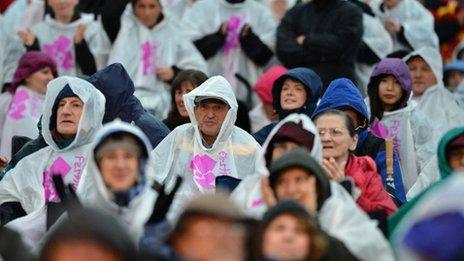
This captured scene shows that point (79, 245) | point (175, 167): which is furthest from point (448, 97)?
point (79, 245)

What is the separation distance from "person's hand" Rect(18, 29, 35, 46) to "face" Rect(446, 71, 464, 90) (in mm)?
4458

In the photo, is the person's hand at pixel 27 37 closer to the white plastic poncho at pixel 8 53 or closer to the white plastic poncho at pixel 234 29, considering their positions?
the white plastic poncho at pixel 8 53

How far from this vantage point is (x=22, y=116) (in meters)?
15.8

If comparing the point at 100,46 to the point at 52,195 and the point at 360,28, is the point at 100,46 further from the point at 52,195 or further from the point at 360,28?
the point at 52,195

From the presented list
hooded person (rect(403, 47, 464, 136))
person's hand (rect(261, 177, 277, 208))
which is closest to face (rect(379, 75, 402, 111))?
hooded person (rect(403, 47, 464, 136))

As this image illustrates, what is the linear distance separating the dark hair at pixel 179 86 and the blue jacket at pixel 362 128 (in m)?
1.40

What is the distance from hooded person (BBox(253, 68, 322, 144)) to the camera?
1395 cm

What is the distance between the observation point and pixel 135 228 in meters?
9.58

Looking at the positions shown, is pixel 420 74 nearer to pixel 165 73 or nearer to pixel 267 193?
pixel 165 73

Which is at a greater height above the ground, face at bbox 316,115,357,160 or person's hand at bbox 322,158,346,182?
face at bbox 316,115,357,160

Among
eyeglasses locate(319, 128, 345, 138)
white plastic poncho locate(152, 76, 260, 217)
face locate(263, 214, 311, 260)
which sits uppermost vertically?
eyeglasses locate(319, 128, 345, 138)

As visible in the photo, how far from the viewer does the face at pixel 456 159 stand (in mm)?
10492

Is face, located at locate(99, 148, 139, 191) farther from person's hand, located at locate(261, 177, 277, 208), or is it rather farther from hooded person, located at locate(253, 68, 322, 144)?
hooded person, located at locate(253, 68, 322, 144)

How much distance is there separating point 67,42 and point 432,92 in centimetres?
359
